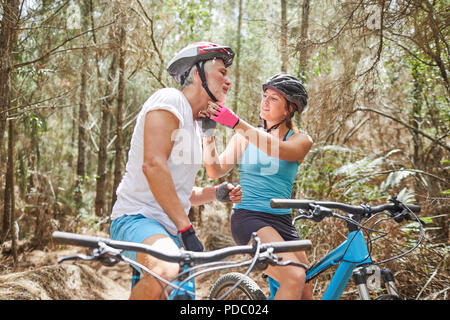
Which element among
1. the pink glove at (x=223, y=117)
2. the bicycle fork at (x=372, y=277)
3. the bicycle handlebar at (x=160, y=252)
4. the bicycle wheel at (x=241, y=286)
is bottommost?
the bicycle wheel at (x=241, y=286)

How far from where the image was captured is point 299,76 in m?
6.08

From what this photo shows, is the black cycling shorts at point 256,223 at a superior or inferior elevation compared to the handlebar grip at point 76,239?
inferior

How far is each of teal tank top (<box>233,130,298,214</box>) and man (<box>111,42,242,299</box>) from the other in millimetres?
483

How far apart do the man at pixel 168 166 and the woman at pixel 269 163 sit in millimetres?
322

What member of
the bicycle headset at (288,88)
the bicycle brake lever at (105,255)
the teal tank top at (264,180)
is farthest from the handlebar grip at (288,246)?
the bicycle headset at (288,88)

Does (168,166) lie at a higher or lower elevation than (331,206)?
higher

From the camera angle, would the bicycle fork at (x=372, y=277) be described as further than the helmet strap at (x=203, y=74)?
No

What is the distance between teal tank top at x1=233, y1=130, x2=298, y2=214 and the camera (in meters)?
2.74

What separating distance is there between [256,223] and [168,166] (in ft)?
2.78

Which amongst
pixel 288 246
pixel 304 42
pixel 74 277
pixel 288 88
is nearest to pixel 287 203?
pixel 288 246

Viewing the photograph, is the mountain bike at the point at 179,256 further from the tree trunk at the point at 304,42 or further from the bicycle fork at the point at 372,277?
the tree trunk at the point at 304,42

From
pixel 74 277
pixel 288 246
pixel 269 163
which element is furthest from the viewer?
pixel 74 277

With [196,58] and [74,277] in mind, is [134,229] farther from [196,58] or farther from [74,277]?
[74,277]

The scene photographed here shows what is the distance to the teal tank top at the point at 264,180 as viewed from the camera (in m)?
2.74
